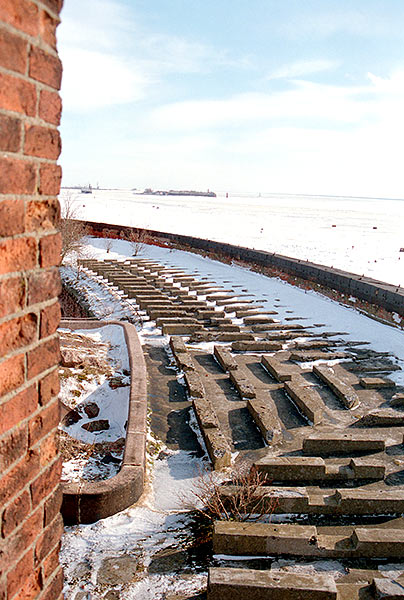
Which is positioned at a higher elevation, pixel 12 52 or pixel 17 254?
pixel 12 52

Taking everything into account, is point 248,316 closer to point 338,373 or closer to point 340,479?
point 338,373

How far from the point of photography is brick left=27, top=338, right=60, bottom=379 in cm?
164

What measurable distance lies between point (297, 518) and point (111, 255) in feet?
61.2

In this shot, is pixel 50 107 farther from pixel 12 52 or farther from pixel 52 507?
pixel 52 507

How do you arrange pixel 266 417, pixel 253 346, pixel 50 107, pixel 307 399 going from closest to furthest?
pixel 50 107 < pixel 266 417 < pixel 307 399 < pixel 253 346

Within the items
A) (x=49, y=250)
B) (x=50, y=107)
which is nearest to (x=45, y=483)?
(x=49, y=250)

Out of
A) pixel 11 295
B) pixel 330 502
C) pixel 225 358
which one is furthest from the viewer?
pixel 225 358

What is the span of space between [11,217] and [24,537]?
3.52 ft

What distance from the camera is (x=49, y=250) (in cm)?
170

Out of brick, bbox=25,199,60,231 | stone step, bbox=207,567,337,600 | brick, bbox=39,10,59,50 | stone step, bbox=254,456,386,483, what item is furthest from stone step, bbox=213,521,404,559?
brick, bbox=39,10,59,50

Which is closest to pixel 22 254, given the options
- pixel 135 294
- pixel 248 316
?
pixel 248 316

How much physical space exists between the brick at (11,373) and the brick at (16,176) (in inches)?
20.3

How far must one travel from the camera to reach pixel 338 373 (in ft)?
28.0

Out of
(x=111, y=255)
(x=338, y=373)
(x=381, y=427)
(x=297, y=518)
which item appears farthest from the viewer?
(x=111, y=255)
